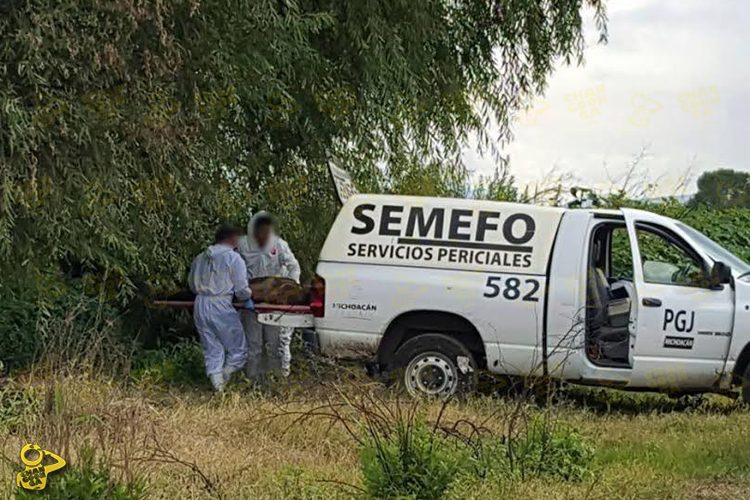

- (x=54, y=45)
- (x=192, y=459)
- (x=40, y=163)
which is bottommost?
(x=192, y=459)

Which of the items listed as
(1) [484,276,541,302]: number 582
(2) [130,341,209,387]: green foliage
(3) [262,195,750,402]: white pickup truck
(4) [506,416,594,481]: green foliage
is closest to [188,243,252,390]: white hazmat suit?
(3) [262,195,750,402]: white pickup truck

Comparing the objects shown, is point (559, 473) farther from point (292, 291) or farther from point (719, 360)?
point (292, 291)

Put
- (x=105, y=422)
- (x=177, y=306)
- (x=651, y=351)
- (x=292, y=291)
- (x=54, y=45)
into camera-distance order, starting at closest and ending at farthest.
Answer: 1. (x=105, y=422)
2. (x=54, y=45)
3. (x=651, y=351)
4. (x=292, y=291)
5. (x=177, y=306)

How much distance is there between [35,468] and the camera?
445 cm

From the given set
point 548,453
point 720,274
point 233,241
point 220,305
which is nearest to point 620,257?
point 720,274

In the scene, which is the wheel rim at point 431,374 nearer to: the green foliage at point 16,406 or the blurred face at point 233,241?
the blurred face at point 233,241

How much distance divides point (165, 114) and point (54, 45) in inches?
48.2

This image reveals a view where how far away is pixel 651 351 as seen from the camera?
9.32 metres

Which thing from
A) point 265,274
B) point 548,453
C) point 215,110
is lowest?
point 548,453

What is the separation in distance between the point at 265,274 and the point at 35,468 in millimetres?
6470

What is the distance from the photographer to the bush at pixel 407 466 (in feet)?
18.0

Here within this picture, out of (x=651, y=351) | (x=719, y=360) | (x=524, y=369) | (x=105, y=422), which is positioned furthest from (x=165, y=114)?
(x=719, y=360)

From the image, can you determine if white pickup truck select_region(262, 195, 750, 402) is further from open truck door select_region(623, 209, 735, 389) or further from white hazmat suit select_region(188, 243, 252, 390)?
white hazmat suit select_region(188, 243, 252, 390)

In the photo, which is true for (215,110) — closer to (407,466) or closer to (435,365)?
(435,365)
